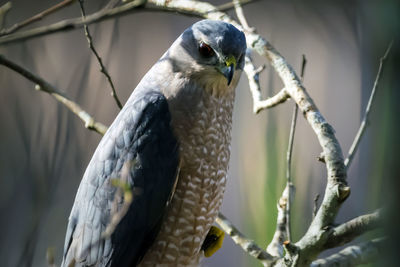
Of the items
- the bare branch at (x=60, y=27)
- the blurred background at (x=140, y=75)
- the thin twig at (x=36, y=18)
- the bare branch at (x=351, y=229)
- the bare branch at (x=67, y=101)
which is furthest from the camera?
the blurred background at (x=140, y=75)

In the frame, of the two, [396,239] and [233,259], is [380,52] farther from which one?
[233,259]

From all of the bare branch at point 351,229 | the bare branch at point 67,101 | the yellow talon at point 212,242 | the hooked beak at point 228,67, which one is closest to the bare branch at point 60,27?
the bare branch at point 351,229

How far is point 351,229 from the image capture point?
1740 mm

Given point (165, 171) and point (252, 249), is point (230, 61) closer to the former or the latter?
point (165, 171)

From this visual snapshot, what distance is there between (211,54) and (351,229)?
96 cm

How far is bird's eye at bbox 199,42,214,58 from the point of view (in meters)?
2.31

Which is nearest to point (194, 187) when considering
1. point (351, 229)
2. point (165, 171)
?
point (165, 171)

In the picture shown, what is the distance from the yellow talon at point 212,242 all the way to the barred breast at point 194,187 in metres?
0.24

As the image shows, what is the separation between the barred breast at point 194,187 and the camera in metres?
2.28

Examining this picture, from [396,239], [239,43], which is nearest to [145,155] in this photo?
[239,43]

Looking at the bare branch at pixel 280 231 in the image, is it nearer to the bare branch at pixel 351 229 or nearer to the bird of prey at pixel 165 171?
the bird of prey at pixel 165 171

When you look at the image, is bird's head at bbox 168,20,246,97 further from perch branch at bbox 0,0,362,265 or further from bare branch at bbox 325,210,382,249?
bare branch at bbox 325,210,382,249

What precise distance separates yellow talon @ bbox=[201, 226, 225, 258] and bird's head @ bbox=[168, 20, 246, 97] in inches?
27.2

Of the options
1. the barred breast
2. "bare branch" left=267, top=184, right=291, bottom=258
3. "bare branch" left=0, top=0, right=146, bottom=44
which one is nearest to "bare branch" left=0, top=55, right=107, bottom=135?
the barred breast
